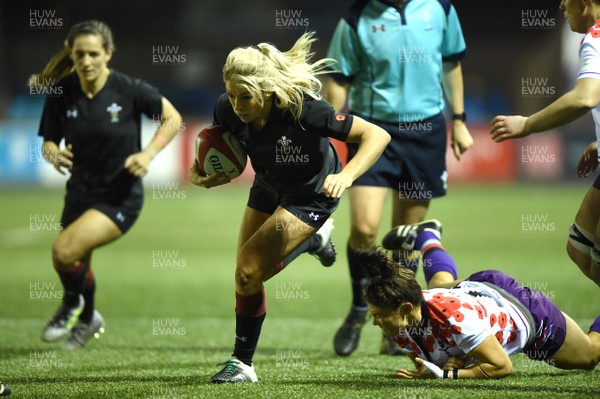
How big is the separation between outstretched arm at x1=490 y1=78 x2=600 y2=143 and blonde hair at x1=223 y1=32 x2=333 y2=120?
3.53 ft

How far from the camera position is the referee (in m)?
6.37

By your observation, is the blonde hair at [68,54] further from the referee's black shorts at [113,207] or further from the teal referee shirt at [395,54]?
the teal referee shirt at [395,54]

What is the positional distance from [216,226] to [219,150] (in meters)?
11.2

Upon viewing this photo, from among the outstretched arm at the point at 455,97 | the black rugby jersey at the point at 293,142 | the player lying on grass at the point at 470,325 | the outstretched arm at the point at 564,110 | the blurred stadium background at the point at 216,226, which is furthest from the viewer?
the outstretched arm at the point at 455,97

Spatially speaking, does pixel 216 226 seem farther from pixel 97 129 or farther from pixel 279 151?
pixel 279 151

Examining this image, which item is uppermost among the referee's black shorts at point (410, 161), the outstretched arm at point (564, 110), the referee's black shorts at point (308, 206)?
the outstretched arm at point (564, 110)

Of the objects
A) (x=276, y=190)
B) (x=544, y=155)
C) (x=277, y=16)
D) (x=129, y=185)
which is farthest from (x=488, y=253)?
(x=277, y=16)

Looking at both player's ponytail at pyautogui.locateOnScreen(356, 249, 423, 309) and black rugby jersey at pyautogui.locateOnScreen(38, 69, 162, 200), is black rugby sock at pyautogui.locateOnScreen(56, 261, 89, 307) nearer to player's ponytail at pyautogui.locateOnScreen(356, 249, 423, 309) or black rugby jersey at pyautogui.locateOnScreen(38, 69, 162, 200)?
black rugby jersey at pyautogui.locateOnScreen(38, 69, 162, 200)

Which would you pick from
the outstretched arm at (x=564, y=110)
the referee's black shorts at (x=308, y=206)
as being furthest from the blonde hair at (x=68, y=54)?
the outstretched arm at (x=564, y=110)

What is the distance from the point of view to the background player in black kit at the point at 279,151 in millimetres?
4781

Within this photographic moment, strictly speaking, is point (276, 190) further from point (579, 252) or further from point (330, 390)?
point (579, 252)

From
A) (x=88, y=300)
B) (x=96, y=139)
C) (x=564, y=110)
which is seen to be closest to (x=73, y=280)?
(x=88, y=300)

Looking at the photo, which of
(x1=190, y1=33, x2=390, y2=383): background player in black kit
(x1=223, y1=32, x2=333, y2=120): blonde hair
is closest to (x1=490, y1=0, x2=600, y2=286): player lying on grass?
(x1=190, y1=33, x2=390, y2=383): background player in black kit

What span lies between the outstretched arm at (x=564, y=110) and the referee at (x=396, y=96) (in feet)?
5.90
